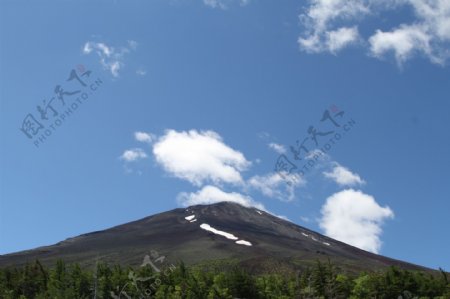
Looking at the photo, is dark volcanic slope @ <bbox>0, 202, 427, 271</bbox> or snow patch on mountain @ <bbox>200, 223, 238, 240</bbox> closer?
dark volcanic slope @ <bbox>0, 202, 427, 271</bbox>

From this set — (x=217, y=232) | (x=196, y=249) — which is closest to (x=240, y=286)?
(x=196, y=249)

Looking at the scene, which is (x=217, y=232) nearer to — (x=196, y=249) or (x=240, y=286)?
(x=196, y=249)

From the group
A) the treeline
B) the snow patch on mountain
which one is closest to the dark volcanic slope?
the snow patch on mountain

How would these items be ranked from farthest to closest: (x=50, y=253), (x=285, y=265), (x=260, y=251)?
1. (x=50, y=253)
2. (x=260, y=251)
3. (x=285, y=265)

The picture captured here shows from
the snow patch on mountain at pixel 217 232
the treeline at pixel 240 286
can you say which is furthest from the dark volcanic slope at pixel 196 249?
the treeline at pixel 240 286

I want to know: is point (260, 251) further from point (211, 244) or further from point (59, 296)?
point (59, 296)

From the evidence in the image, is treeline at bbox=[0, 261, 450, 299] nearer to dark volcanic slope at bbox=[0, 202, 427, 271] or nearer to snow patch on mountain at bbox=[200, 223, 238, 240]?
dark volcanic slope at bbox=[0, 202, 427, 271]

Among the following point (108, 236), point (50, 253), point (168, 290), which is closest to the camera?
point (168, 290)

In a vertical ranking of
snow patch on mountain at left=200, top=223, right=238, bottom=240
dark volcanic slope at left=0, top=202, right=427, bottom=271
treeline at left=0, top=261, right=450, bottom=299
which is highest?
snow patch on mountain at left=200, top=223, right=238, bottom=240

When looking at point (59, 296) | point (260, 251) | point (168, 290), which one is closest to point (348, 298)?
point (168, 290)

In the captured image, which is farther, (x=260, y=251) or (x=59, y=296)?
(x=260, y=251)

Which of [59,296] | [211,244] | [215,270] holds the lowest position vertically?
[59,296]
